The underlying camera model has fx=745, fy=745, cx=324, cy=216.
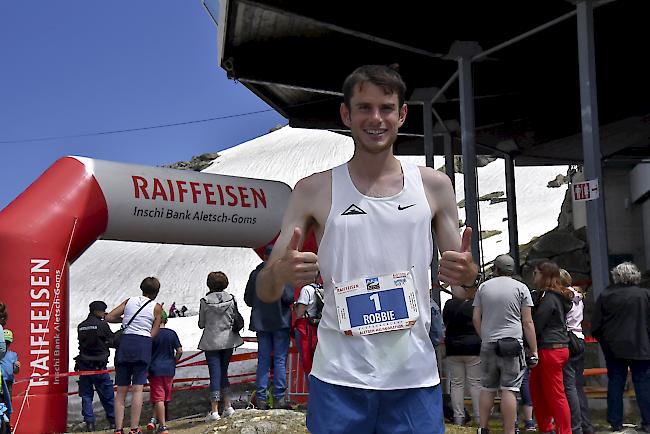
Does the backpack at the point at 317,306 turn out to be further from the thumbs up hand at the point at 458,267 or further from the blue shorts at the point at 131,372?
the thumbs up hand at the point at 458,267

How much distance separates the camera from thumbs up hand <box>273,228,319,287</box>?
7.80ft

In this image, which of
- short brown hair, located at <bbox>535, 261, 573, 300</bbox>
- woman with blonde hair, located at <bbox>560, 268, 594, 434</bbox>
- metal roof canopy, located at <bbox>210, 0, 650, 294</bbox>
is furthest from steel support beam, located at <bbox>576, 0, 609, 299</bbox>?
short brown hair, located at <bbox>535, 261, 573, 300</bbox>

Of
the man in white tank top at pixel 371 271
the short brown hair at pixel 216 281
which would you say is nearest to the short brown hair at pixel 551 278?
the short brown hair at pixel 216 281

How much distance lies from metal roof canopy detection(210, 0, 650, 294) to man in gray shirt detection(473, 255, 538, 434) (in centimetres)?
434

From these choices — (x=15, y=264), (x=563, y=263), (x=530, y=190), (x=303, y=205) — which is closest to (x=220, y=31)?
(x=15, y=264)

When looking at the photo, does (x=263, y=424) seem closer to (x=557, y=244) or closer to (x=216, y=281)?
(x=216, y=281)

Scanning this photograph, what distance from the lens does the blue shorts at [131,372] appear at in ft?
24.6

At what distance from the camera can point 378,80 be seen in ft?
8.25

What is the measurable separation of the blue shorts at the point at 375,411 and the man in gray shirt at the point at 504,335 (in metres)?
4.08

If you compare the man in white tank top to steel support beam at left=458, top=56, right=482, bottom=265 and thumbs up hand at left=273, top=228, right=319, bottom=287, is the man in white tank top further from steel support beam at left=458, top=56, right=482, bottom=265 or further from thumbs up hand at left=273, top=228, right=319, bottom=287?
steel support beam at left=458, top=56, right=482, bottom=265

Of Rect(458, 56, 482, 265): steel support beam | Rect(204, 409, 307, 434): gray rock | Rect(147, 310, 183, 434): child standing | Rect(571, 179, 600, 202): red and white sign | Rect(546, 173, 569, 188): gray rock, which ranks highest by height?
Rect(546, 173, 569, 188): gray rock

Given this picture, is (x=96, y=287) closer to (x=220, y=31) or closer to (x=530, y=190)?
(x=530, y=190)

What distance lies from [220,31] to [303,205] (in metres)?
10.7

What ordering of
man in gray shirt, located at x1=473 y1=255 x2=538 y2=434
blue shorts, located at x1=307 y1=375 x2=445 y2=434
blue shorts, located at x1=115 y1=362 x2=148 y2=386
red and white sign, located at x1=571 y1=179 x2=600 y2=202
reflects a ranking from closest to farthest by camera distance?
1. blue shorts, located at x1=307 y1=375 x2=445 y2=434
2. man in gray shirt, located at x1=473 y1=255 x2=538 y2=434
3. blue shorts, located at x1=115 y1=362 x2=148 y2=386
4. red and white sign, located at x1=571 y1=179 x2=600 y2=202
